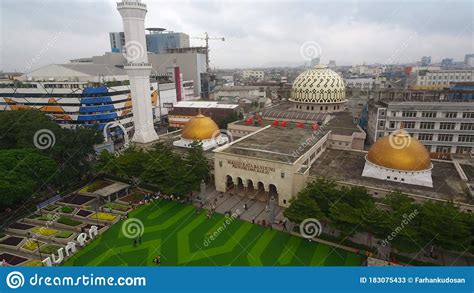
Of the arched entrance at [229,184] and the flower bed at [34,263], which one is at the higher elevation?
the arched entrance at [229,184]

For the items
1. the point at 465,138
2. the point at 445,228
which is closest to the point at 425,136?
the point at 465,138

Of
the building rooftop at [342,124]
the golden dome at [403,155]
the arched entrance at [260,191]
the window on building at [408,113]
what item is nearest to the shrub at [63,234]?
the arched entrance at [260,191]

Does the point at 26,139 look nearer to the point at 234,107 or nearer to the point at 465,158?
the point at 234,107

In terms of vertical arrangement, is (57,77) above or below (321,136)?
above

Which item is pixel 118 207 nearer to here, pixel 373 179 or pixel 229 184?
pixel 229 184

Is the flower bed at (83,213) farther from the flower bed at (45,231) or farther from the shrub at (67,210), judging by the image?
the flower bed at (45,231)

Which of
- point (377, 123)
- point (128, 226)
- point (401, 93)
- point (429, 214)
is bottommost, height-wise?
point (128, 226)

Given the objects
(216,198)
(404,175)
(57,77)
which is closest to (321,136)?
(404,175)
